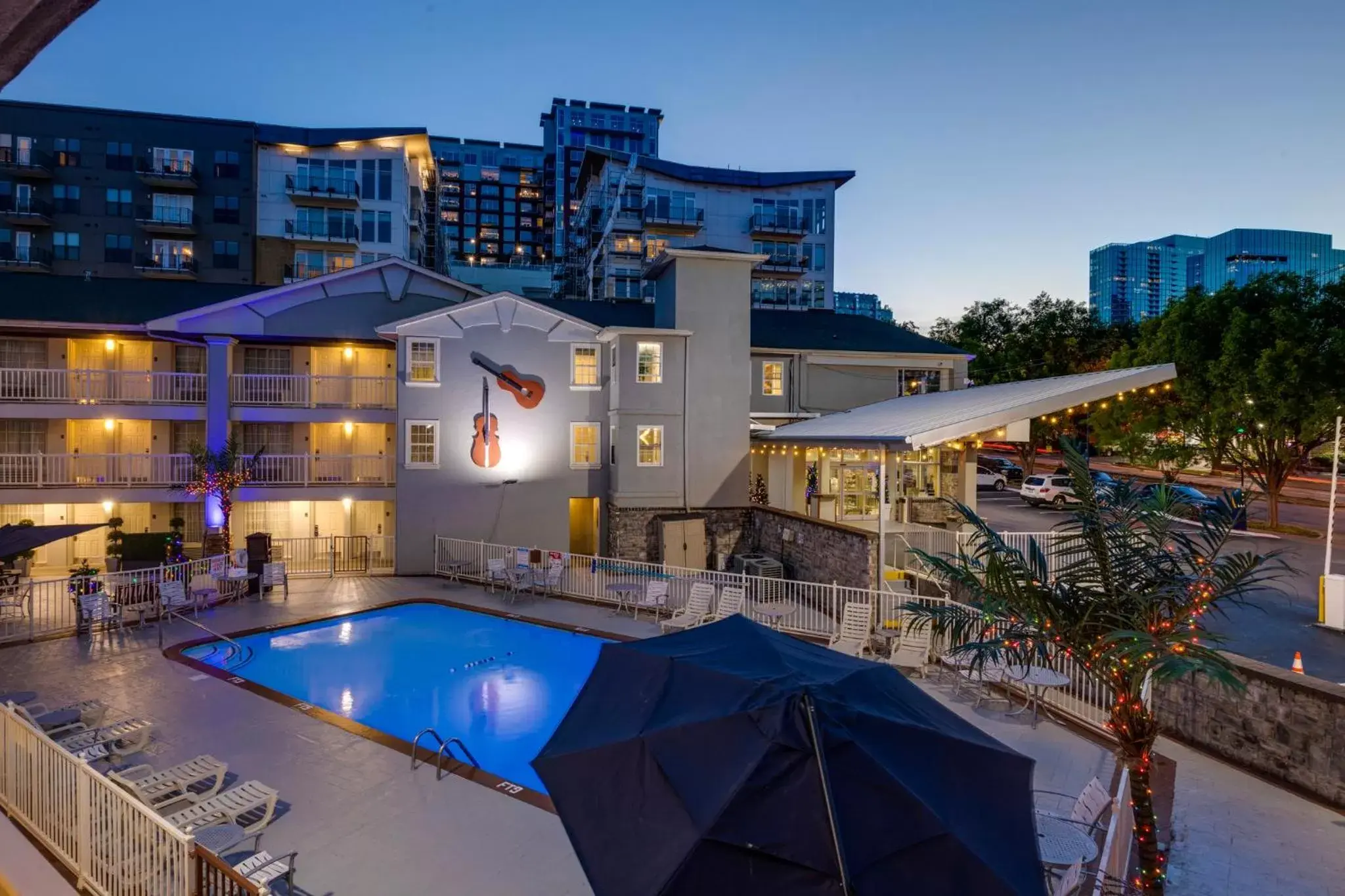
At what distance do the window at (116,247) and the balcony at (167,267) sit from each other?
0.79m

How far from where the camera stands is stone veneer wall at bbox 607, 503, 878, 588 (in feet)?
56.9

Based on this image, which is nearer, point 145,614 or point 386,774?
point 386,774

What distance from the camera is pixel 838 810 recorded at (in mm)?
3789

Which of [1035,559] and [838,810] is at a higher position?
[1035,559]

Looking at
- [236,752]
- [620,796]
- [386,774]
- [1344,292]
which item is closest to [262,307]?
[236,752]

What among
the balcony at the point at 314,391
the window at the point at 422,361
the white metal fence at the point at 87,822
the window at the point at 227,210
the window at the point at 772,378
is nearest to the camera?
the white metal fence at the point at 87,822

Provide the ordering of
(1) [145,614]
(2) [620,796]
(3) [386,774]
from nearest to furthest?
1. (2) [620,796]
2. (3) [386,774]
3. (1) [145,614]

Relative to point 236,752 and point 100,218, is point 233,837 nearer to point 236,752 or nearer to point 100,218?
point 236,752

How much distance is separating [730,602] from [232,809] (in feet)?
33.3

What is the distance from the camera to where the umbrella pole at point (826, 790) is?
348 centimetres

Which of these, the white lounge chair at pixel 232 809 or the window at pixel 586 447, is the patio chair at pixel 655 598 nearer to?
the window at pixel 586 447

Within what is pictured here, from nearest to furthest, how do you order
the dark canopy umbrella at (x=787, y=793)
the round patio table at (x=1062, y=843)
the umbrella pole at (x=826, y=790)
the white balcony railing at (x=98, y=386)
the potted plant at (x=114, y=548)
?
the umbrella pole at (x=826, y=790) → the dark canopy umbrella at (x=787, y=793) → the round patio table at (x=1062, y=843) → the potted plant at (x=114, y=548) → the white balcony railing at (x=98, y=386)

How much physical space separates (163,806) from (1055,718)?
1196 centimetres

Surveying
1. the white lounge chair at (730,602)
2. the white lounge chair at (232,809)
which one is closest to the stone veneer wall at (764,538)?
the white lounge chair at (730,602)
